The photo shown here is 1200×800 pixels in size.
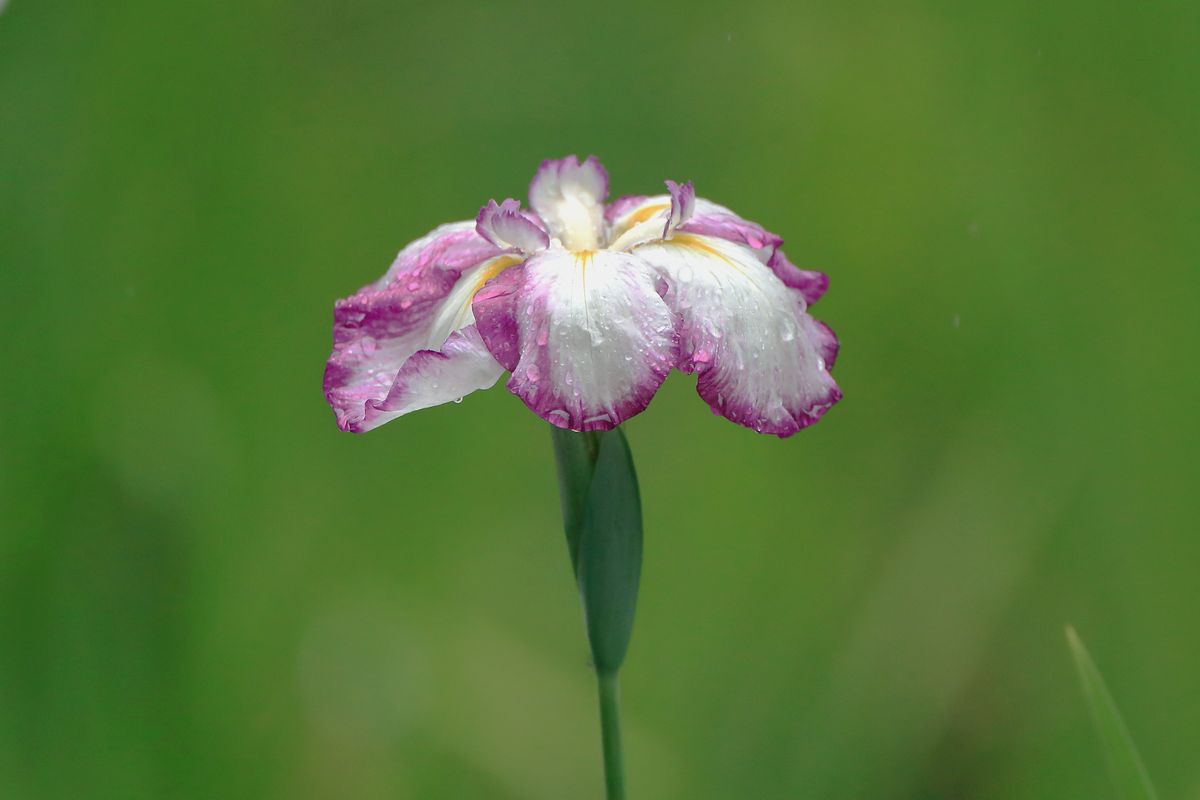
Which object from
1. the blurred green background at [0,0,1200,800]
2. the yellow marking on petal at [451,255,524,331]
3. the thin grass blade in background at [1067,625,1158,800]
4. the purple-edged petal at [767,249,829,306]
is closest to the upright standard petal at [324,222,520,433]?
the yellow marking on petal at [451,255,524,331]

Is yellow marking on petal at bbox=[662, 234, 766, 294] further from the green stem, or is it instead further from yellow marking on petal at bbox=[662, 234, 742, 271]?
the green stem

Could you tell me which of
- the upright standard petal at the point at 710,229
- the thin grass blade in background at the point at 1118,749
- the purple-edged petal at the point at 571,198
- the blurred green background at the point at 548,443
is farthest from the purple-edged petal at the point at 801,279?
the blurred green background at the point at 548,443

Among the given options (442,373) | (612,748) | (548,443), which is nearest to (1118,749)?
(612,748)

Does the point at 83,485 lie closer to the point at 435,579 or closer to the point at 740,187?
the point at 435,579

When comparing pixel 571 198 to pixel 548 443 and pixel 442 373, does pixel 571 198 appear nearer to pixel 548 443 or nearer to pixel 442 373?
pixel 442 373

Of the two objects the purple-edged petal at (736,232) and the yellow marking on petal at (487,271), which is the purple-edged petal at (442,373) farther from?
the purple-edged petal at (736,232)

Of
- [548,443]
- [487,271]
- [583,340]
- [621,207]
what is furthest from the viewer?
[548,443]

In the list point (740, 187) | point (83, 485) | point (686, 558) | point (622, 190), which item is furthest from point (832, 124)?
point (83, 485)
